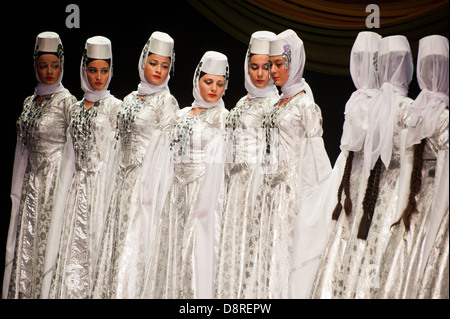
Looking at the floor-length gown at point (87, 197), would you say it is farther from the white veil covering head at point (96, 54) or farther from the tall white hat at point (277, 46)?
the tall white hat at point (277, 46)

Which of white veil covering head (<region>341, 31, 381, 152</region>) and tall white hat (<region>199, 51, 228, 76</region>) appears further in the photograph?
tall white hat (<region>199, 51, 228, 76</region>)

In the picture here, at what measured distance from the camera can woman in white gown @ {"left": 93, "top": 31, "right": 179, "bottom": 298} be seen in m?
4.76

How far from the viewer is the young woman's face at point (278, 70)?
4.59 m

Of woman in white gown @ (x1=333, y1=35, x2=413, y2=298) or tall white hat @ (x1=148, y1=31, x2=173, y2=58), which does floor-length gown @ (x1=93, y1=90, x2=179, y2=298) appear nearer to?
tall white hat @ (x1=148, y1=31, x2=173, y2=58)

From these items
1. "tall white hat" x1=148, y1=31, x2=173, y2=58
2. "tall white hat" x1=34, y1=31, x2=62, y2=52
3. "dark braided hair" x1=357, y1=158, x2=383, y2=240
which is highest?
"tall white hat" x1=34, y1=31, x2=62, y2=52

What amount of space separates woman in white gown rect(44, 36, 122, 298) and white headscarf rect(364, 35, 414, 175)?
1.81m

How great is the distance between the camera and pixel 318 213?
168 inches

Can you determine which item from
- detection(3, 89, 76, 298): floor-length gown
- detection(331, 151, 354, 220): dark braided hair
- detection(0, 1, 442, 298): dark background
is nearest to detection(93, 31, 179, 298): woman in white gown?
detection(0, 1, 442, 298): dark background

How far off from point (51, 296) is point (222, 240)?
119 centimetres

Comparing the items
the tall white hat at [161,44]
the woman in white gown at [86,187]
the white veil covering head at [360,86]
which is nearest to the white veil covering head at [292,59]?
the white veil covering head at [360,86]

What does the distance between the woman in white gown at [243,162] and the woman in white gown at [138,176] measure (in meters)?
0.47

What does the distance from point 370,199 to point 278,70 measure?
1.07 metres

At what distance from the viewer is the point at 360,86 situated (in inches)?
166
